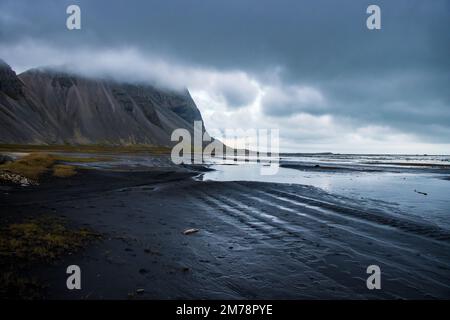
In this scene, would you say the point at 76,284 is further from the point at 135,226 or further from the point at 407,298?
the point at 407,298

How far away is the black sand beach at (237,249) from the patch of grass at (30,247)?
1.08 ft

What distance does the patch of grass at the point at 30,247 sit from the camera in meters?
5.69

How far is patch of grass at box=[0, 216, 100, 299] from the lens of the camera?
569 centimetres

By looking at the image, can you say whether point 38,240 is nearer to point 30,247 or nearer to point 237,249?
point 30,247

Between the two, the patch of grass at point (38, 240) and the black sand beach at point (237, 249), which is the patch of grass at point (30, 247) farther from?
the black sand beach at point (237, 249)

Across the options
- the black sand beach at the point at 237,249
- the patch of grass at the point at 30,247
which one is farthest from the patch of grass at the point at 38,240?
the black sand beach at the point at 237,249

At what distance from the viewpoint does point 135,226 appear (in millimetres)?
11867

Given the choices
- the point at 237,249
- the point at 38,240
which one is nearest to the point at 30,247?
the point at 38,240

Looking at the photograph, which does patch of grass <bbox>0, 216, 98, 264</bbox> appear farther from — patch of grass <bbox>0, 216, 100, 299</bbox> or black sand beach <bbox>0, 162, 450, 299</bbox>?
black sand beach <bbox>0, 162, 450, 299</bbox>

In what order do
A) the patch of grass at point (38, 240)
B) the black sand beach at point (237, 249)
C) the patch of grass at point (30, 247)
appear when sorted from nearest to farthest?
the patch of grass at point (30, 247), the black sand beach at point (237, 249), the patch of grass at point (38, 240)

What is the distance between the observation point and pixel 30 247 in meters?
7.71

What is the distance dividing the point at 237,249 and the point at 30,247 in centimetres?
628
